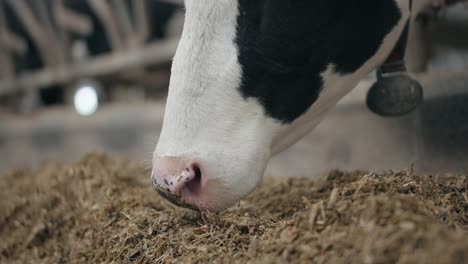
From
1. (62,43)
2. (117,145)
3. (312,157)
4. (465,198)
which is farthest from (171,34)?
(465,198)

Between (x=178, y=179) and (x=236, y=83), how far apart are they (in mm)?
283

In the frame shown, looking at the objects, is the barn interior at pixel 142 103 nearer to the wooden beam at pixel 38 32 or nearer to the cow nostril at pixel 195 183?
the wooden beam at pixel 38 32

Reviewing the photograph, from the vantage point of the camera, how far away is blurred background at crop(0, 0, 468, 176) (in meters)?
2.19

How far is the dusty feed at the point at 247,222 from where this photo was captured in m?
1.02

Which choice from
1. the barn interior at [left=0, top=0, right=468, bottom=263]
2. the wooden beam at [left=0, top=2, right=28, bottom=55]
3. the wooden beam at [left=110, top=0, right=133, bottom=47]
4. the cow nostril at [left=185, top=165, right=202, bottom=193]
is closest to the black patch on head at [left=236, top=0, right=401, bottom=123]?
the cow nostril at [left=185, top=165, right=202, bottom=193]

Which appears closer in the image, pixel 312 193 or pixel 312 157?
pixel 312 193

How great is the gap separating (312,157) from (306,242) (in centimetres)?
156

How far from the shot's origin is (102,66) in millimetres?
4719

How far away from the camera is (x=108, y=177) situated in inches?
85.7

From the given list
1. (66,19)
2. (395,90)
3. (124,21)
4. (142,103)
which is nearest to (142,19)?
(124,21)

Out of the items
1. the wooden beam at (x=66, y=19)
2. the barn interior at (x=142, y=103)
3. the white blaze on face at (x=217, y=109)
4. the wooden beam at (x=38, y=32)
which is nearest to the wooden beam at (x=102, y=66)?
the barn interior at (x=142, y=103)

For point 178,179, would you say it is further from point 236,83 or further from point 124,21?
point 124,21

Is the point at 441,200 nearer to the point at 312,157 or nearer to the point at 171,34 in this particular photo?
the point at 312,157

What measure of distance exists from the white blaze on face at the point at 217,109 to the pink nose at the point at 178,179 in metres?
0.03
